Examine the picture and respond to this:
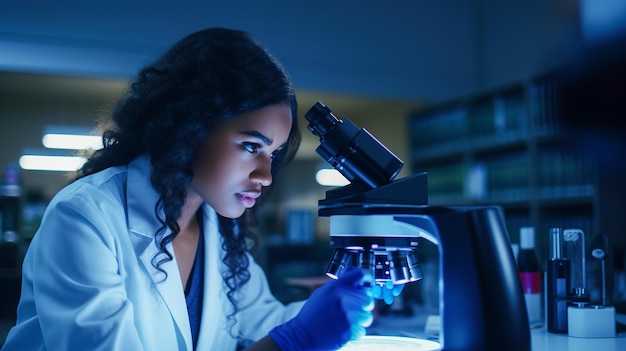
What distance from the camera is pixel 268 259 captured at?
3885mm

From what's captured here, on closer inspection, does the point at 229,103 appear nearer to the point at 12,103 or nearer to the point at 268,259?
the point at 268,259

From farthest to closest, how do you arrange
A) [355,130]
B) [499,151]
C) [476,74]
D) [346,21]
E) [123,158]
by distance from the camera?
1. [476,74]
2. [346,21]
3. [499,151]
4. [123,158]
5. [355,130]

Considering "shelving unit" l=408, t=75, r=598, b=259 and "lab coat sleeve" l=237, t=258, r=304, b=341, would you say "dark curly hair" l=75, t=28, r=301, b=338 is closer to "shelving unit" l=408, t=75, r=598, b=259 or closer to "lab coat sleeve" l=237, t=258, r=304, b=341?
"lab coat sleeve" l=237, t=258, r=304, b=341

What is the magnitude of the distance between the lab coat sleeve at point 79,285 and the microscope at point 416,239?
0.36 metres

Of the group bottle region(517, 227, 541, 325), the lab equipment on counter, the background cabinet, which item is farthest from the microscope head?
the background cabinet

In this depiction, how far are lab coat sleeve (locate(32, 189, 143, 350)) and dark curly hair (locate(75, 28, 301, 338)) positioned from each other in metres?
0.18

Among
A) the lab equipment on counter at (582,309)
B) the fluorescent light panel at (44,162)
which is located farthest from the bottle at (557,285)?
the fluorescent light panel at (44,162)

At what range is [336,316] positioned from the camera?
874 mm

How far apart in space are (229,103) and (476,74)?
3659 mm

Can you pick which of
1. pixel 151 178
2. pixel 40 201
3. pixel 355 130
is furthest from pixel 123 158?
pixel 40 201

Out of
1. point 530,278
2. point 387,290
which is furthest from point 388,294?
point 530,278

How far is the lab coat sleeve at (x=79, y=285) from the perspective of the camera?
35.6 inches

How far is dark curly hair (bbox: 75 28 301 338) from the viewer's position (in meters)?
1.11

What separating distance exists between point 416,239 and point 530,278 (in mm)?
613
